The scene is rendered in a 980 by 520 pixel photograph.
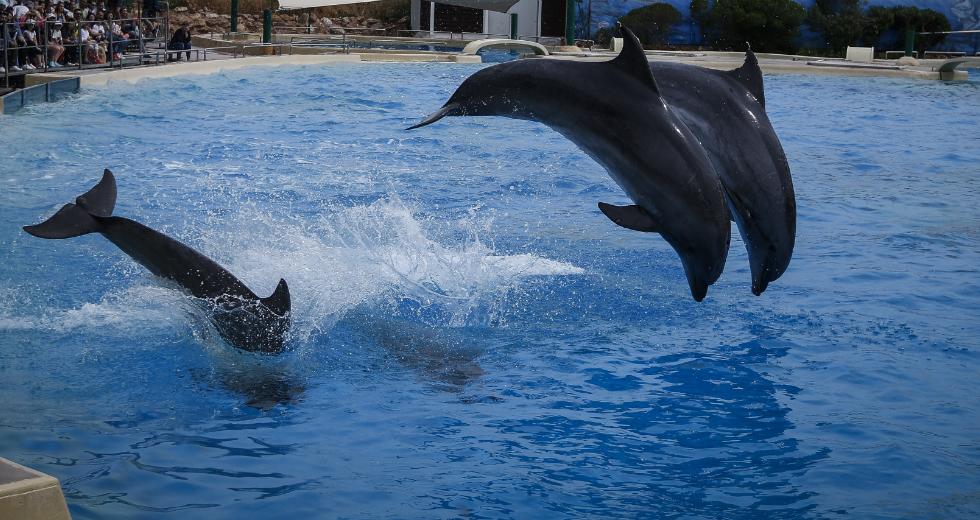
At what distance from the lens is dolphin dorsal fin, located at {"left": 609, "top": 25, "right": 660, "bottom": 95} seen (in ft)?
15.1

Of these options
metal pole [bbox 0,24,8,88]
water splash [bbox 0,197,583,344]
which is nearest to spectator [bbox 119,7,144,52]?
metal pole [bbox 0,24,8,88]

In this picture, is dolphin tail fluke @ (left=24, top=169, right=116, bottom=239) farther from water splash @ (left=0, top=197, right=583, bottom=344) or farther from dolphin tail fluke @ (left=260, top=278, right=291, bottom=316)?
dolphin tail fluke @ (left=260, top=278, right=291, bottom=316)

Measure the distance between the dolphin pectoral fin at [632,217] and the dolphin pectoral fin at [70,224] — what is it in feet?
8.32

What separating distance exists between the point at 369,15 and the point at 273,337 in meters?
39.0

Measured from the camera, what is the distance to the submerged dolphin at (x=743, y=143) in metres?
5.00

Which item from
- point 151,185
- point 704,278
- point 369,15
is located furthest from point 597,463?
point 369,15

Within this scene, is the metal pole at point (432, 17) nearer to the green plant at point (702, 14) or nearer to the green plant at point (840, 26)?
the green plant at point (702, 14)

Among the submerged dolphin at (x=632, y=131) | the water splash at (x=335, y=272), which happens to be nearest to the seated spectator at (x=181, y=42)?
the water splash at (x=335, y=272)

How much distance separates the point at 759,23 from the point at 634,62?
32666 millimetres

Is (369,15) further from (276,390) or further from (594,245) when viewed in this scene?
(276,390)

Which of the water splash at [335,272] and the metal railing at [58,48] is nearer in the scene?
the water splash at [335,272]

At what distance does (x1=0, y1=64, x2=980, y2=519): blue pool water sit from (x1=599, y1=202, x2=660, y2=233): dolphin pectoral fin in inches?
42.8

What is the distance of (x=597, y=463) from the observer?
192 inches

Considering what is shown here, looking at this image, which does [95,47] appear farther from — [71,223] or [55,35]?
[71,223]
